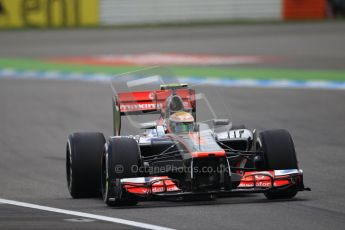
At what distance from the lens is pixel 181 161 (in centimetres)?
1080

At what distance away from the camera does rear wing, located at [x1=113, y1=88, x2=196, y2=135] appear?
1238cm

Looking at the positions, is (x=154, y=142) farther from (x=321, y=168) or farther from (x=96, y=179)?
(x=321, y=168)

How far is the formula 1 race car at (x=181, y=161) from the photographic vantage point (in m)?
10.5

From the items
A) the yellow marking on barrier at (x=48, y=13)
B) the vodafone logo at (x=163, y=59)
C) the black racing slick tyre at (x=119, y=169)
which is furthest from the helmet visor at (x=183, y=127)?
the yellow marking on barrier at (x=48, y=13)

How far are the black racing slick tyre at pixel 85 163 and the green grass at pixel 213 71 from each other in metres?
13.8

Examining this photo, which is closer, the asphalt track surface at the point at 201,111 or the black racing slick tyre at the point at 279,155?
the asphalt track surface at the point at 201,111

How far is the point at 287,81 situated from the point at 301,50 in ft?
24.8

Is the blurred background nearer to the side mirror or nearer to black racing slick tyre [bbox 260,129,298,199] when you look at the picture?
black racing slick tyre [bbox 260,129,298,199]

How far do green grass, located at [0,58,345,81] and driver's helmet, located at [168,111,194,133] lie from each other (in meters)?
13.7

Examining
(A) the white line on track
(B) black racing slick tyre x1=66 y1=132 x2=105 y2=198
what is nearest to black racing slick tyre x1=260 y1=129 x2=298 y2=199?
(B) black racing slick tyre x1=66 y1=132 x2=105 y2=198

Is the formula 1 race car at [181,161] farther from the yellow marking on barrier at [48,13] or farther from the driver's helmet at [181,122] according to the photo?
the yellow marking on barrier at [48,13]

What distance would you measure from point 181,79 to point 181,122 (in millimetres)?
14302

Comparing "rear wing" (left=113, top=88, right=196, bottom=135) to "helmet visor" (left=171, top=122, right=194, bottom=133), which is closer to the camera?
"helmet visor" (left=171, top=122, right=194, bottom=133)

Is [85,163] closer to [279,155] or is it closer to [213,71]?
[279,155]
